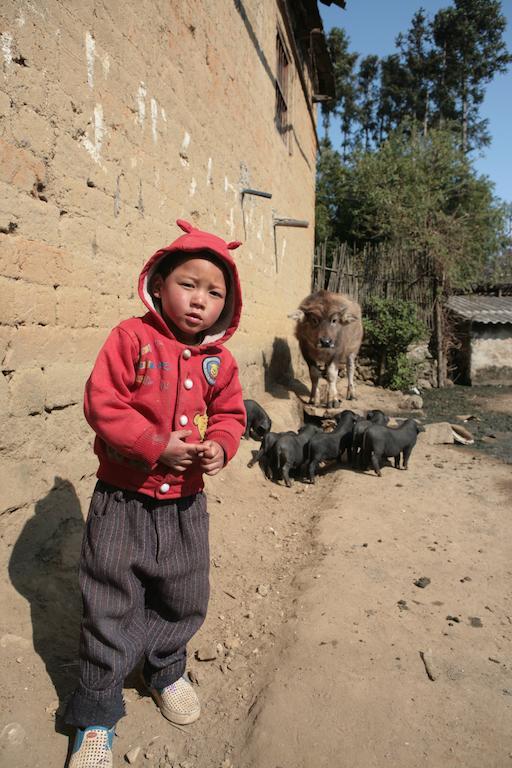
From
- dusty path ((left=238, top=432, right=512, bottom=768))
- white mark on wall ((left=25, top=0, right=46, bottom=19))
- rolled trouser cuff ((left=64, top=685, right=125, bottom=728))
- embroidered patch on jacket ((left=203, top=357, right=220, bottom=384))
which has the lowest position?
dusty path ((left=238, top=432, right=512, bottom=768))

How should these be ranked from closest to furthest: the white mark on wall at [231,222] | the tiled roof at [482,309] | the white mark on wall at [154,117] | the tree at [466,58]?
the white mark on wall at [154,117]
the white mark on wall at [231,222]
the tiled roof at [482,309]
the tree at [466,58]

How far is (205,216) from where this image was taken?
5.00m

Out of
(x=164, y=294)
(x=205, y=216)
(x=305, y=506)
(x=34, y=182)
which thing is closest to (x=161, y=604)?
(x=164, y=294)

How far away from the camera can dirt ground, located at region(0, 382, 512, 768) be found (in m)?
1.91

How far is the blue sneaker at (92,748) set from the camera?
169 centimetres

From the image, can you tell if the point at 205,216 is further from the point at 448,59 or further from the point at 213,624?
the point at 448,59

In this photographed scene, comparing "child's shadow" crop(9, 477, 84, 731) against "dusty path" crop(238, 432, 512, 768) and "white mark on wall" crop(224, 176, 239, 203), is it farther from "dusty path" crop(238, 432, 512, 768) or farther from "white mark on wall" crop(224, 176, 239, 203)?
"white mark on wall" crop(224, 176, 239, 203)

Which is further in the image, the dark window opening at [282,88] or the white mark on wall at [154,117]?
the dark window opening at [282,88]

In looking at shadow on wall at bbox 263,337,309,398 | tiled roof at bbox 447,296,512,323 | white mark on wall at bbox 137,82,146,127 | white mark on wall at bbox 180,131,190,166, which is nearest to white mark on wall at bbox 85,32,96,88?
white mark on wall at bbox 137,82,146,127

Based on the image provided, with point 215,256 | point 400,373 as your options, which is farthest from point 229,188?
point 400,373

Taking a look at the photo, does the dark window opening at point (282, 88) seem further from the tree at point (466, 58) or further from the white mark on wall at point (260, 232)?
the tree at point (466, 58)

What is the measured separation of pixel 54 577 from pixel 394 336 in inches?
401

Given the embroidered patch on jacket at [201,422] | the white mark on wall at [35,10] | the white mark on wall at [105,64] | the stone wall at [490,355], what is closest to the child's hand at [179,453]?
the embroidered patch on jacket at [201,422]

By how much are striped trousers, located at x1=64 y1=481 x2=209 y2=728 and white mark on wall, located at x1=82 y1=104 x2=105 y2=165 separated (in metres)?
2.14
